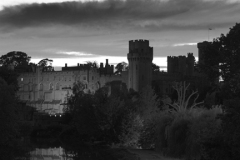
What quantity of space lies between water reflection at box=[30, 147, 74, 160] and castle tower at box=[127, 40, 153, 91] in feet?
94.2

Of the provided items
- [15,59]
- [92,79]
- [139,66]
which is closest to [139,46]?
Result: [139,66]

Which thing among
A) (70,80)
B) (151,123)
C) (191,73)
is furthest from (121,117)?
(191,73)

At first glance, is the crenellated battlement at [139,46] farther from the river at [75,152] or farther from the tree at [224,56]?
the tree at [224,56]

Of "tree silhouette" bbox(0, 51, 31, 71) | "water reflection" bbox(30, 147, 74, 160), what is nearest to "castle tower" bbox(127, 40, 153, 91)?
"water reflection" bbox(30, 147, 74, 160)

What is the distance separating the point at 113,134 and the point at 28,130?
16.7 metres

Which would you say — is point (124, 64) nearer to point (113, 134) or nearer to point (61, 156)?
point (113, 134)

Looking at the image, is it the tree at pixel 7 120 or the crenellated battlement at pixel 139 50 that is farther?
the crenellated battlement at pixel 139 50

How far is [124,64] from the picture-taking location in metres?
101

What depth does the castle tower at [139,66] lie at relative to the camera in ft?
221

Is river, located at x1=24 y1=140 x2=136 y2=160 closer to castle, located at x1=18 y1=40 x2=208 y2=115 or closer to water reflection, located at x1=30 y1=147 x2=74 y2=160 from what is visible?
water reflection, located at x1=30 y1=147 x2=74 y2=160

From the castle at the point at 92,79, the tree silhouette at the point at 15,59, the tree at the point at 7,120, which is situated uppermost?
the tree silhouette at the point at 15,59

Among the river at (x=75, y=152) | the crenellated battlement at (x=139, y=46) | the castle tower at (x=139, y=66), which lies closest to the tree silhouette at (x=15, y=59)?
the crenellated battlement at (x=139, y=46)

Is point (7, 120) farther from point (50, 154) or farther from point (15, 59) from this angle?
point (15, 59)

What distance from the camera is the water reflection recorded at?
33125 millimetres
